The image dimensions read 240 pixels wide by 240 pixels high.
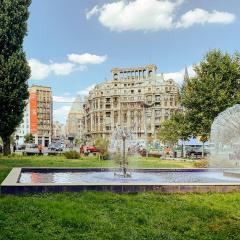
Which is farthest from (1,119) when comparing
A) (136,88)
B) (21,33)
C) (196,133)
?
(136,88)

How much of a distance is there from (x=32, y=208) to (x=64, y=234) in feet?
6.59

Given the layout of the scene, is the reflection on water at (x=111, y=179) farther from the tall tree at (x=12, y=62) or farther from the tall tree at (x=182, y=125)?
the tall tree at (x=182, y=125)

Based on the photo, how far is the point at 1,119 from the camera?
2959 centimetres

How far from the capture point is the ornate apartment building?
438 ft

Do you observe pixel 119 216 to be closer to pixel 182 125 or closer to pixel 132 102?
pixel 182 125

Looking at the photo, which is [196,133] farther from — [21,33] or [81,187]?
[81,187]

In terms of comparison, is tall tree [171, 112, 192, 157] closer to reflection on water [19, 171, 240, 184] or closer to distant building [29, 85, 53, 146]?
reflection on water [19, 171, 240, 184]

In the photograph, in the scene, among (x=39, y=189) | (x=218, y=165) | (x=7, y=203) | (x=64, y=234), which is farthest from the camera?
(x=218, y=165)

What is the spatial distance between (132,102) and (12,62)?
111 metres

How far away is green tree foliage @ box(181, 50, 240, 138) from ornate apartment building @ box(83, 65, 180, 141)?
87368mm

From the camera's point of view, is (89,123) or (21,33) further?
(89,123)

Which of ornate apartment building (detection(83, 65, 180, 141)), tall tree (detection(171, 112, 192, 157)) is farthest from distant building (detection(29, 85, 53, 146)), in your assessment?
tall tree (detection(171, 112, 192, 157))

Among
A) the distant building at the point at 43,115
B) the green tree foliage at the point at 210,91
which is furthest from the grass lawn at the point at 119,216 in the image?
the distant building at the point at 43,115

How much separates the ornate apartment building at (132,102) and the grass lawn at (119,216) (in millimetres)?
116531
